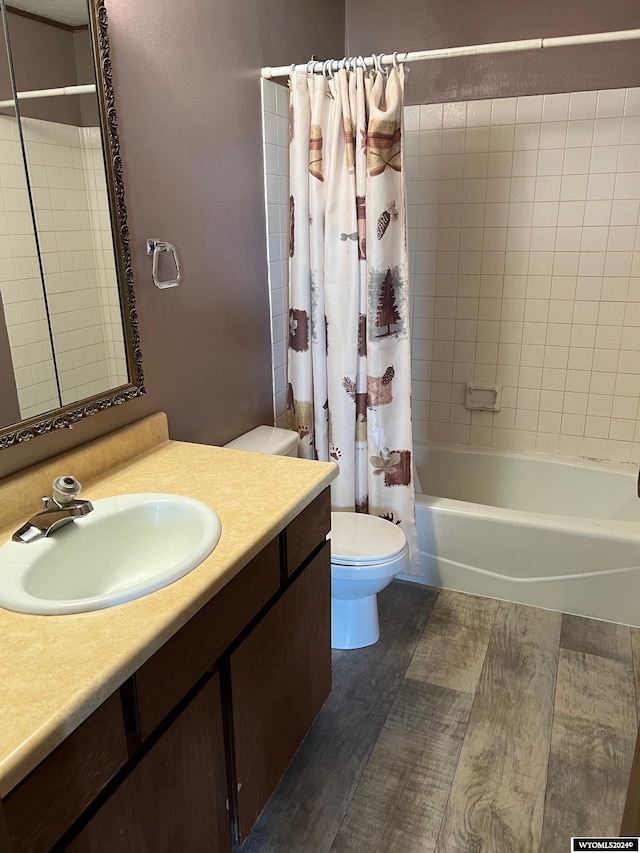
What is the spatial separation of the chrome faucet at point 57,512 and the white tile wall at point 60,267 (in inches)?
8.4

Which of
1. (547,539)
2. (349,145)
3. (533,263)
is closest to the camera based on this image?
(349,145)

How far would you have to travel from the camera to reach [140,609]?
3.38 feet

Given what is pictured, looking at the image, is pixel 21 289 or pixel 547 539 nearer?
pixel 21 289

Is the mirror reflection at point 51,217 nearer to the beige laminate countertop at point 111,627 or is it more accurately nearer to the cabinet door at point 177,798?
the beige laminate countertop at point 111,627

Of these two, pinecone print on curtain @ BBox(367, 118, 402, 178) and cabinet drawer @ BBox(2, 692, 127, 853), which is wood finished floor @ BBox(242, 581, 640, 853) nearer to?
cabinet drawer @ BBox(2, 692, 127, 853)

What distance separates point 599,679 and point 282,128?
2.22 meters

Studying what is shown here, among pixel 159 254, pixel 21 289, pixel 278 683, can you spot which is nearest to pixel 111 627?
pixel 278 683

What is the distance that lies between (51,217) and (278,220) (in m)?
1.11

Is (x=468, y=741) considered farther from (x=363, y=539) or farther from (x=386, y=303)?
(x=386, y=303)

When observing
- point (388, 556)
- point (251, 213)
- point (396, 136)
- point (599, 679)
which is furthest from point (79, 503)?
point (599, 679)

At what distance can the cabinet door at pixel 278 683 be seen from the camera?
1352 millimetres

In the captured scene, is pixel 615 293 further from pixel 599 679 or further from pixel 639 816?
pixel 639 816

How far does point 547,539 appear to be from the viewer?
2393mm

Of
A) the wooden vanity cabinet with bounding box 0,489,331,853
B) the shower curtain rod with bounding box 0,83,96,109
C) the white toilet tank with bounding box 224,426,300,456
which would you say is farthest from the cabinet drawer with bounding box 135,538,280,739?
the shower curtain rod with bounding box 0,83,96,109
